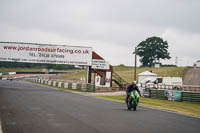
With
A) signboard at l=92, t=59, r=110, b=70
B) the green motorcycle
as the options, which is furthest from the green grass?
signboard at l=92, t=59, r=110, b=70

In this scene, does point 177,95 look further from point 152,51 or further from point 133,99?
point 152,51

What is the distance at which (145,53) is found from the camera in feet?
395

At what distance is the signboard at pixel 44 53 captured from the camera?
42250mm

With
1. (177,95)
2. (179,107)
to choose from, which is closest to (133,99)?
(179,107)

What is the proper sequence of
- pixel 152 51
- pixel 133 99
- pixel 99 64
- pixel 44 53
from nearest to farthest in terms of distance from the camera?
pixel 133 99
pixel 44 53
pixel 99 64
pixel 152 51

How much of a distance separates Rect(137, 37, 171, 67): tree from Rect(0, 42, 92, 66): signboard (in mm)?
77115

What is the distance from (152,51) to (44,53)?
265 ft

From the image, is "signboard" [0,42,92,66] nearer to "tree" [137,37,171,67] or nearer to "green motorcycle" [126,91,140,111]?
"green motorcycle" [126,91,140,111]

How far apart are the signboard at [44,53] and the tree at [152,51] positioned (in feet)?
253

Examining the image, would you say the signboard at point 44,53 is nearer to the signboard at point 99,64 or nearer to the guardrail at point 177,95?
the signboard at point 99,64

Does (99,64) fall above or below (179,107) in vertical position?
above

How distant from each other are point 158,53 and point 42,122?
111 meters

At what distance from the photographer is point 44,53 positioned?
43.0m

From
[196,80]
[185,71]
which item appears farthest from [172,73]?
[196,80]
